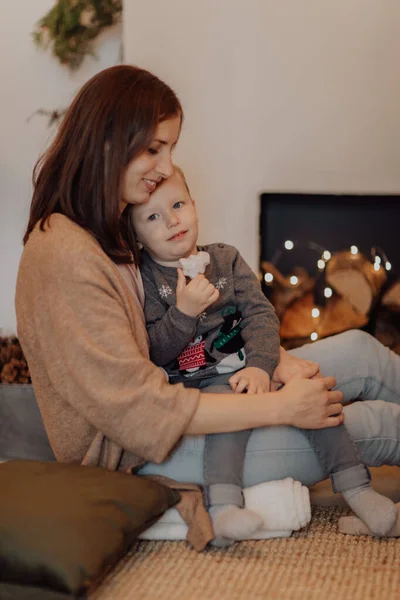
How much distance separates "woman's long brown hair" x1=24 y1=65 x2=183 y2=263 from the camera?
5.08 feet

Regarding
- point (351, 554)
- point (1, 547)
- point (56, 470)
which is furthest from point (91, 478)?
point (351, 554)

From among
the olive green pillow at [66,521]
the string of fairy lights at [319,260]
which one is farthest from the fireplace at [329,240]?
the olive green pillow at [66,521]

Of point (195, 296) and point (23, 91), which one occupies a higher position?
point (23, 91)

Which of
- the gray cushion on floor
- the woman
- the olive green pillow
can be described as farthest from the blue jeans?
the gray cushion on floor

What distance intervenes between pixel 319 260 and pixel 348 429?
1.29 meters

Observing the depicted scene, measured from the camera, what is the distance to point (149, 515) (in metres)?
1.43

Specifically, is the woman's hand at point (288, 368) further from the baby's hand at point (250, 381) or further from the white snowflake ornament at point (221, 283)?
the white snowflake ornament at point (221, 283)

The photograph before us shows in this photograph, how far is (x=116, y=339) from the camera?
1452mm

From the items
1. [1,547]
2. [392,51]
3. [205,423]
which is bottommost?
[1,547]

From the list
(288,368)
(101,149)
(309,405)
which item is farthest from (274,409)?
(101,149)

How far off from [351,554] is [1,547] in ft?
2.17

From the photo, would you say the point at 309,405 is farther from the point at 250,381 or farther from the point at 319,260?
the point at 319,260

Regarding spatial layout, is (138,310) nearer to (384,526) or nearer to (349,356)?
(349,356)

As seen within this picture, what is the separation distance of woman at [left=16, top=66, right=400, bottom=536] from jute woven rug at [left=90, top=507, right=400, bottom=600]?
146 millimetres
